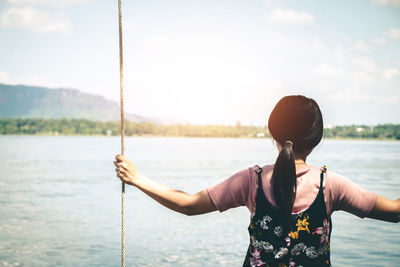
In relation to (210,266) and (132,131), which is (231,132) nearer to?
(132,131)

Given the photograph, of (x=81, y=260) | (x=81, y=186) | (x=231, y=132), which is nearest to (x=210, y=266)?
(x=81, y=260)

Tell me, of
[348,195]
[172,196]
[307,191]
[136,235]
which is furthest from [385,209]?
[136,235]

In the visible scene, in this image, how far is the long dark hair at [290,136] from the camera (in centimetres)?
A: 173

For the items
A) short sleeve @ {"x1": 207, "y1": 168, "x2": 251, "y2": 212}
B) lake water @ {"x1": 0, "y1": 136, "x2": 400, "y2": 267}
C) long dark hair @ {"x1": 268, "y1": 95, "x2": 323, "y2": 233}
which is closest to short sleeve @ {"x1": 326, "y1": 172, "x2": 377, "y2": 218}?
long dark hair @ {"x1": 268, "y1": 95, "x2": 323, "y2": 233}

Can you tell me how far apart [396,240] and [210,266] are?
200 inches

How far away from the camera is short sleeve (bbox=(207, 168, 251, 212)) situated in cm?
182

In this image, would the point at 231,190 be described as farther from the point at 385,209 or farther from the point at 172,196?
the point at 385,209

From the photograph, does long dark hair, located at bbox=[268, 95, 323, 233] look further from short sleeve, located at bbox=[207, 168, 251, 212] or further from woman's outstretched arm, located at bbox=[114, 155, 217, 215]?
woman's outstretched arm, located at bbox=[114, 155, 217, 215]

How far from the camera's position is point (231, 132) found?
15900 cm

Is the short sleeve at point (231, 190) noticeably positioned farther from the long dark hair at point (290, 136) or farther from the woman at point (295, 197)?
the long dark hair at point (290, 136)

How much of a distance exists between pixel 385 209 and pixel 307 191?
35 centimetres

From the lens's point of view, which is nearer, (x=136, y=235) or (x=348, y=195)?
(x=348, y=195)

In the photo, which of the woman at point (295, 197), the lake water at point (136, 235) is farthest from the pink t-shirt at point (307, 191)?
the lake water at point (136, 235)

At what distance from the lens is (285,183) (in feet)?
5.65
